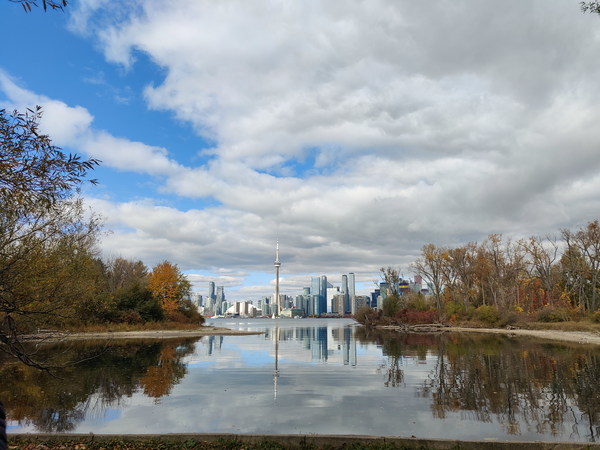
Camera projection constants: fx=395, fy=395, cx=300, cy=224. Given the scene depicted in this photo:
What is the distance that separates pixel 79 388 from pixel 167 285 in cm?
5733

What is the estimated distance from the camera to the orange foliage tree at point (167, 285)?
7107cm

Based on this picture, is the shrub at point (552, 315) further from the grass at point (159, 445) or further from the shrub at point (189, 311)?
the shrub at point (189, 311)

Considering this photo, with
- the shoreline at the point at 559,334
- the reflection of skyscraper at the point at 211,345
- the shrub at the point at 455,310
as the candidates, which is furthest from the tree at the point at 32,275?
the shrub at the point at 455,310

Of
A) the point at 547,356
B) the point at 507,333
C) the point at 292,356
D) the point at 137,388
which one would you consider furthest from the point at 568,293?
the point at 137,388

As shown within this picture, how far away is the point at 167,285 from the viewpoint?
72625 millimetres

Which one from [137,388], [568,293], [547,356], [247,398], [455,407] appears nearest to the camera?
[455,407]

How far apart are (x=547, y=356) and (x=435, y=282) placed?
59502 mm

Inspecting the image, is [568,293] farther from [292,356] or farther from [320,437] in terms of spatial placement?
[320,437]

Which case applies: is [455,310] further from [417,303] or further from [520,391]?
[520,391]

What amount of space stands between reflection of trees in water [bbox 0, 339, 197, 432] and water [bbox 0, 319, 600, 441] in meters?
0.05

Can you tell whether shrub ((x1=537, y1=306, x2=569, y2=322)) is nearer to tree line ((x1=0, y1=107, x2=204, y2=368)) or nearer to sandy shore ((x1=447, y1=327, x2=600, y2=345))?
sandy shore ((x1=447, y1=327, x2=600, y2=345))

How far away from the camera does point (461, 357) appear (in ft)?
89.8

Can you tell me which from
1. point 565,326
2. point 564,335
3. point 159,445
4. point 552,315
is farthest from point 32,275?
point 552,315

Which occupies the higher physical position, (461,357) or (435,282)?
(435,282)
